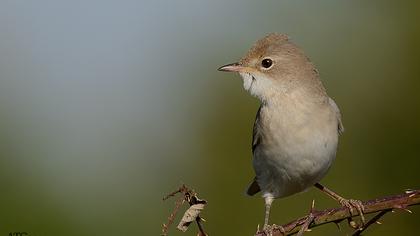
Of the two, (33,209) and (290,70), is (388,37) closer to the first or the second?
(290,70)

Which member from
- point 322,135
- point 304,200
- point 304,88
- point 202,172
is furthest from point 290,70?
point 202,172

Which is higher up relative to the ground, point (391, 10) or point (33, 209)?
point (391, 10)

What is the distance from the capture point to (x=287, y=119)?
5.48 meters

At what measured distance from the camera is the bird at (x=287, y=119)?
17.6 feet

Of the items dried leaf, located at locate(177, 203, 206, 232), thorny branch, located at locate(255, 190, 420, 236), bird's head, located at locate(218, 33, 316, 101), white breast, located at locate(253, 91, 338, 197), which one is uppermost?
bird's head, located at locate(218, 33, 316, 101)

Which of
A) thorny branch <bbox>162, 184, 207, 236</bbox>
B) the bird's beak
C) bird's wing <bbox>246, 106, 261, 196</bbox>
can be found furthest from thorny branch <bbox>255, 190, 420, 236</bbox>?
the bird's beak

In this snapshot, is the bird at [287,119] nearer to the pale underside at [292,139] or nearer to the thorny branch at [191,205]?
the pale underside at [292,139]

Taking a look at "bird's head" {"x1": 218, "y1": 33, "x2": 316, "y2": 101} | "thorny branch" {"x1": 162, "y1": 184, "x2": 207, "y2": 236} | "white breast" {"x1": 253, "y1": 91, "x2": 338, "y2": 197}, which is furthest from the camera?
"bird's head" {"x1": 218, "y1": 33, "x2": 316, "y2": 101}

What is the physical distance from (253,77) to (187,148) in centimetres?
354

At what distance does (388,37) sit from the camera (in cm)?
896

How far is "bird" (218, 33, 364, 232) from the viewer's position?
5379 millimetres

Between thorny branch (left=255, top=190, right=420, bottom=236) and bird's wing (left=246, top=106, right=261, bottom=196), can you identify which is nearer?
thorny branch (left=255, top=190, right=420, bottom=236)

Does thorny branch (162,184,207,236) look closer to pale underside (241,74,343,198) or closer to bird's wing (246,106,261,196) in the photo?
pale underside (241,74,343,198)

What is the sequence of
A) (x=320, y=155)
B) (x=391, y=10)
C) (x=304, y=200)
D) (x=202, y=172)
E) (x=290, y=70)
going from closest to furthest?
(x=320, y=155), (x=290, y=70), (x=304, y=200), (x=202, y=172), (x=391, y=10)
